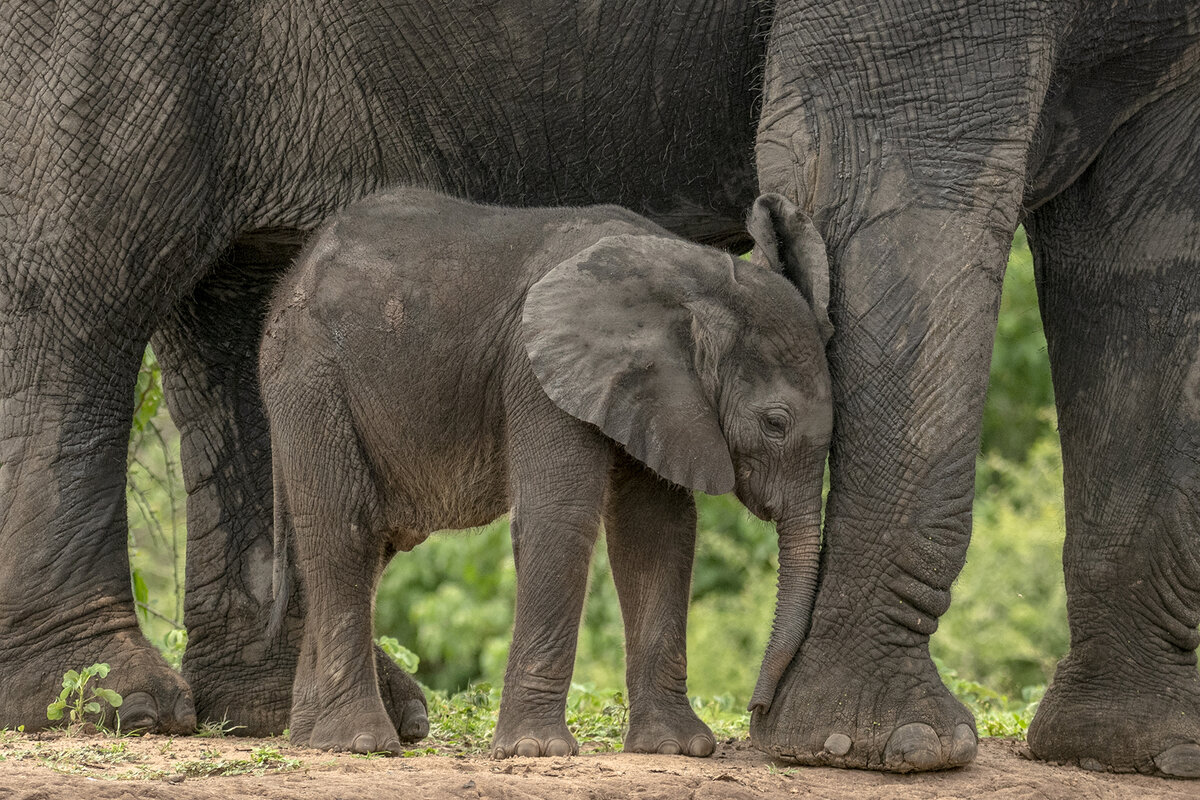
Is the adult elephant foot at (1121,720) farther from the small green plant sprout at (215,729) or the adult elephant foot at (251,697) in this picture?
the small green plant sprout at (215,729)

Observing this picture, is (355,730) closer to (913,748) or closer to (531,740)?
(531,740)

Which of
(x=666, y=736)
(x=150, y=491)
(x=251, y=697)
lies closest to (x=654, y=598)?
(x=666, y=736)

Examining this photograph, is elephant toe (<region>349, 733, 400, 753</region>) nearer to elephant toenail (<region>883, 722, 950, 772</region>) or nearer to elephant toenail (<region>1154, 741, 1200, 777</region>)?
elephant toenail (<region>883, 722, 950, 772</region>)

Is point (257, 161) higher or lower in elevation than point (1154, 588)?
higher

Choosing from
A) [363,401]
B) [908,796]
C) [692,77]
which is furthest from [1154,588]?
[363,401]

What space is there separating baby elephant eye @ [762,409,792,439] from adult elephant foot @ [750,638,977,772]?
0.55 m

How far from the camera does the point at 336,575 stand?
5.25 metres

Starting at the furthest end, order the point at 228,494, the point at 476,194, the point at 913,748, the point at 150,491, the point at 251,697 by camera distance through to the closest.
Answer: the point at 150,491 < the point at 228,494 < the point at 251,697 < the point at 476,194 < the point at 913,748

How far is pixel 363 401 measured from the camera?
17.0 feet

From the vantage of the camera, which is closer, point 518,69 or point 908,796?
point 908,796

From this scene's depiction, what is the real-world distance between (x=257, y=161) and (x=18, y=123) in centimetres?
73

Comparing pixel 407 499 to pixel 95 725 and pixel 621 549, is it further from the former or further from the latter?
pixel 95 725

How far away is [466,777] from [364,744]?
32.5 inches

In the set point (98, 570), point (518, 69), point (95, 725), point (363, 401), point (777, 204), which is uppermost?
point (518, 69)
